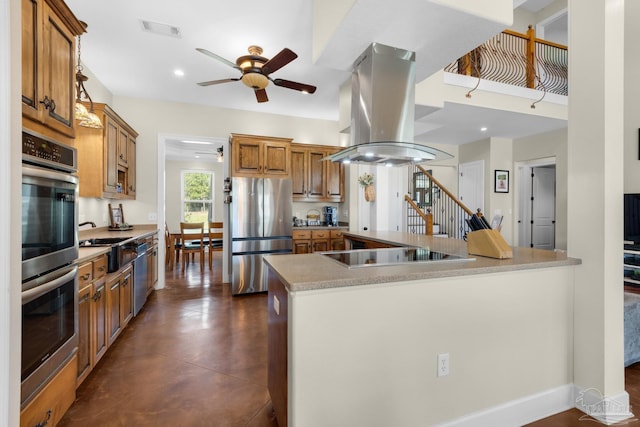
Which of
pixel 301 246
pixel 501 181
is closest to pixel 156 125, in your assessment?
pixel 301 246

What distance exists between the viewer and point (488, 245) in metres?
2.07

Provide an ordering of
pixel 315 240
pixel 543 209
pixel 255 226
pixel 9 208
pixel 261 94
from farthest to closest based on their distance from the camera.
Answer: pixel 543 209 < pixel 315 240 < pixel 255 226 < pixel 261 94 < pixel 9 208

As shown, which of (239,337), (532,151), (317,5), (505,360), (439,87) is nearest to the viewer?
(505,360)

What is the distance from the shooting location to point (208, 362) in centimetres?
250

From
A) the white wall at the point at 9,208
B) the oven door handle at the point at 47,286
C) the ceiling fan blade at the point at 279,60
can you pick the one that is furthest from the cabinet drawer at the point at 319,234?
the white wall at the point at 9,208

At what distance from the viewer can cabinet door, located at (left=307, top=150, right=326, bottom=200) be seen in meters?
5.29

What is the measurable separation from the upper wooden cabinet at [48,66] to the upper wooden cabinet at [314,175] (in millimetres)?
3489

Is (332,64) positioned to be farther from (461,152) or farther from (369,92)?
(461,152)

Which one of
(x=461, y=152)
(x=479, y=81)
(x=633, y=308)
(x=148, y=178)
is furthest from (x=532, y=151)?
(x=148, y=178)

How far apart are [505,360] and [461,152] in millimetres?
6023

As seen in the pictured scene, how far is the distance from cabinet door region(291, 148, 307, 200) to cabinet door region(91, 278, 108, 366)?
3.25m

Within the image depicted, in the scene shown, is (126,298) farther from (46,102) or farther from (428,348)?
(428,348)

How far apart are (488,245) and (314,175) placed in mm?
3587

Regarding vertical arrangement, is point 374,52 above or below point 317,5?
below
